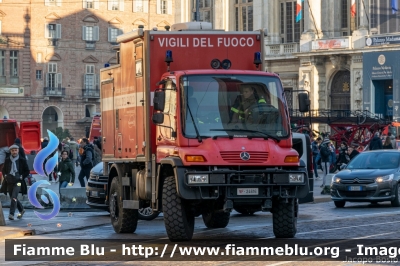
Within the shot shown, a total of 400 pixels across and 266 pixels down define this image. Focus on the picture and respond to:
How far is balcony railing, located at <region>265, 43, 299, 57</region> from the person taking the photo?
60.3 m

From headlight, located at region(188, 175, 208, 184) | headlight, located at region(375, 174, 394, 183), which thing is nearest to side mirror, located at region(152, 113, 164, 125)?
headlight, located at region(188, 175, 208, 184)

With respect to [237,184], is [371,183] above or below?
below

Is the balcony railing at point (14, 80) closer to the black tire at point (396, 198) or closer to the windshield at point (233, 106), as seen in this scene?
the black tire at point (396, 198)

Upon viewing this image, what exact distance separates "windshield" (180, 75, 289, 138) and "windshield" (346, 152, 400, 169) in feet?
31.5

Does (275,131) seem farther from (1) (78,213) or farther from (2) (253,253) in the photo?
(1) (78,213)

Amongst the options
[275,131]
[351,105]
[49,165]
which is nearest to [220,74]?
[275,131]

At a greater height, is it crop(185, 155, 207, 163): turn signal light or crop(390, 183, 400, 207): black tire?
crop(185, 155, 207, 163): turn signal light

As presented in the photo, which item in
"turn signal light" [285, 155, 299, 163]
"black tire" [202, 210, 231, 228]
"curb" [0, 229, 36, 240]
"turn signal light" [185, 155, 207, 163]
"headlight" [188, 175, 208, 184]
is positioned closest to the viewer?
"headlight" [188, 175, 208, 184]

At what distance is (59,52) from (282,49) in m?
33.2

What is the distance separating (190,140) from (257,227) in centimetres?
398

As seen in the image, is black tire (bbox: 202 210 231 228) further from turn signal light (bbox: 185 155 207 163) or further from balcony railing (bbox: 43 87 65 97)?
balcony railing (bbox: 43 87 65 97)

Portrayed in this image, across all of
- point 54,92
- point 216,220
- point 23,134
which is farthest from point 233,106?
point 54,92

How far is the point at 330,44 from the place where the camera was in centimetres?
5669

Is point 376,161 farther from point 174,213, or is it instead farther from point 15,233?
point 174,213
